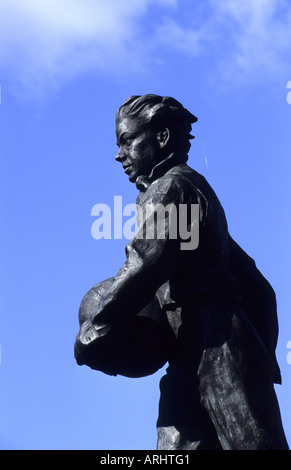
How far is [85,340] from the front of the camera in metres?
6.93

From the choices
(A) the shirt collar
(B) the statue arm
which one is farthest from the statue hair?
(B) the statue arm

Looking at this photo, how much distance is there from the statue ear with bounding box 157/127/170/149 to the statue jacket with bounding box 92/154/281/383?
29 centimetres

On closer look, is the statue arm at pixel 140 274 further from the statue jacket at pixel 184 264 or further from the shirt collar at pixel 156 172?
the shirt collar at pixel 156 172

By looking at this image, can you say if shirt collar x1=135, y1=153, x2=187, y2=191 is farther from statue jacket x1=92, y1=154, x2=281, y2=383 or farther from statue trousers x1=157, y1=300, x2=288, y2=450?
statue trousers x1=157, y1=300, x2=288, y2=450

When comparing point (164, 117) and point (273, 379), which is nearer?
point (273, 379)

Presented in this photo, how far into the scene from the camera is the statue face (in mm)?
7664

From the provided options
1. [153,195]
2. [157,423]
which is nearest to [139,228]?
[153,195]

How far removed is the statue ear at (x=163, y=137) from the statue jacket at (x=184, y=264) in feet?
0.97

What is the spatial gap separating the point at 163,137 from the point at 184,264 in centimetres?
104

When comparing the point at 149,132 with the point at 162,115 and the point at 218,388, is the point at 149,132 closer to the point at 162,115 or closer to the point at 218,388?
the point at 162,115

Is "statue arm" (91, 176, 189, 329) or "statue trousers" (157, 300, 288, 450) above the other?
"statue arm" (91, 176, 189, 329)

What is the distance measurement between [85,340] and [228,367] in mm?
879
